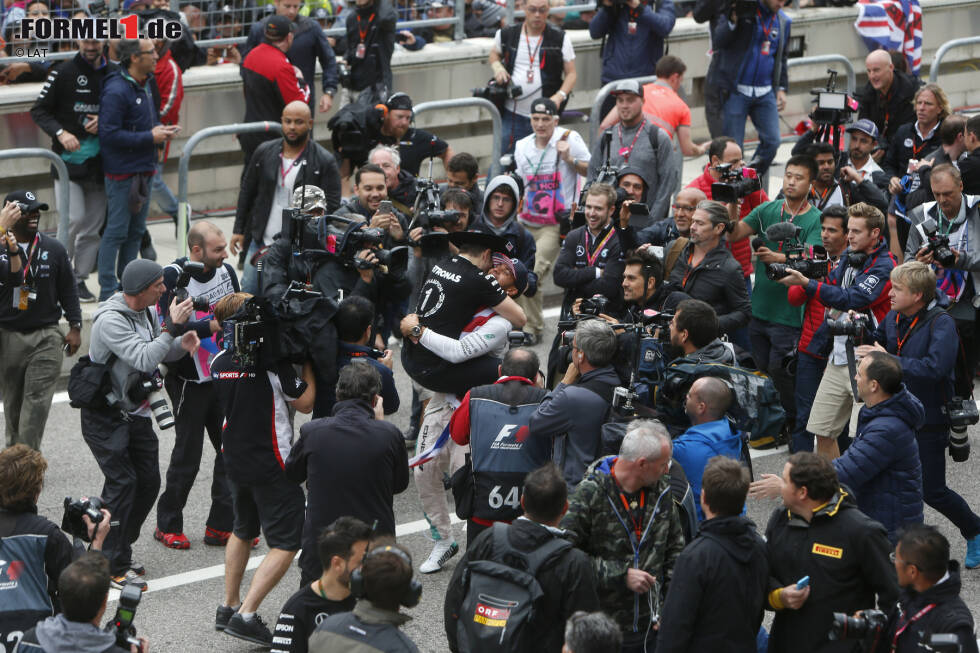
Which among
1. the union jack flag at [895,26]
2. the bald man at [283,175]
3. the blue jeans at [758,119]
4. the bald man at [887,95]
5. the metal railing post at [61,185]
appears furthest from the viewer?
the union jack flag at [895,26]

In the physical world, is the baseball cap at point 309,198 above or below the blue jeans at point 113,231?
above

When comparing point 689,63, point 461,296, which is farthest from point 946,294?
point 689,63

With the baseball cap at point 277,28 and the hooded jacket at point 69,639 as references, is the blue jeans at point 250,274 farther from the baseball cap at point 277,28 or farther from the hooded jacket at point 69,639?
the hooded jacket at point 69,639

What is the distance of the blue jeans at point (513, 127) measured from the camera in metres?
13.7

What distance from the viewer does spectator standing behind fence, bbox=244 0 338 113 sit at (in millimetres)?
12750

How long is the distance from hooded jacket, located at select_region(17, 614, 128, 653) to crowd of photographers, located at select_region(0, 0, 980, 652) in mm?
11

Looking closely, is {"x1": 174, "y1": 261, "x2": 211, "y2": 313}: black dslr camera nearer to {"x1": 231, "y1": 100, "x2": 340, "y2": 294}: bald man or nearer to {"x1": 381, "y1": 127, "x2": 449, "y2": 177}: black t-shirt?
{"x1": 231, "y1": 100, "x2": 340, "y2": 294}: bald man

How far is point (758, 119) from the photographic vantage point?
14.1 m

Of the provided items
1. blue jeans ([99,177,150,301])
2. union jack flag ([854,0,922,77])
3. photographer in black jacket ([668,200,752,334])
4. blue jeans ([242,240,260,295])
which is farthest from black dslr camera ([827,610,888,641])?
union jack flag ([854,0,922,77])

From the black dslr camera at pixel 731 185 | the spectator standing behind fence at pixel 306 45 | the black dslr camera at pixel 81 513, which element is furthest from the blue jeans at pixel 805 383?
the spectator standing behind fence at pixel 306 45

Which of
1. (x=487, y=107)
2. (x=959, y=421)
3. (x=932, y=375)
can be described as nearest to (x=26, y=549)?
(x=932, y=375)

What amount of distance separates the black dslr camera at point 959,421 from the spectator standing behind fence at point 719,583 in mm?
2756

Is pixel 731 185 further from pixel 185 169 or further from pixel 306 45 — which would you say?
pixel 306 45

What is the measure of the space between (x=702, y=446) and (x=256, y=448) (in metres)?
2.37
